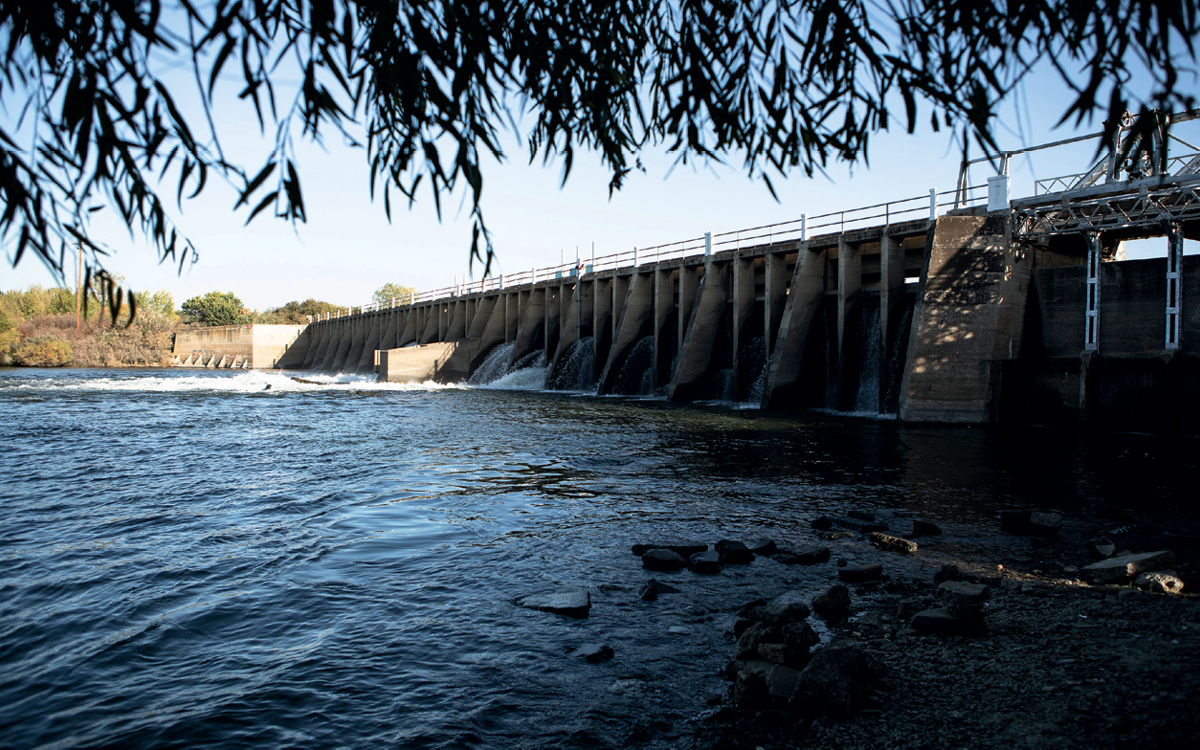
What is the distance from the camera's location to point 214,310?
470ft

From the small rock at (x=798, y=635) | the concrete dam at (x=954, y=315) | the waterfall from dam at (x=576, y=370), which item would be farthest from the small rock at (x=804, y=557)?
the waterfall from dam at (x=576, y=370)

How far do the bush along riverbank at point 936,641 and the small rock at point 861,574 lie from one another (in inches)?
0.5

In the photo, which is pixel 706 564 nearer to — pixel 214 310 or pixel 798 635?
pixel 798 635

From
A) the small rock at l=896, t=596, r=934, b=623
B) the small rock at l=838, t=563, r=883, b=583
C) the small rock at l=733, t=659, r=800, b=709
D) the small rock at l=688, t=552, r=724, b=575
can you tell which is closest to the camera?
the small rock at l=733, t=659, r=800, b=709

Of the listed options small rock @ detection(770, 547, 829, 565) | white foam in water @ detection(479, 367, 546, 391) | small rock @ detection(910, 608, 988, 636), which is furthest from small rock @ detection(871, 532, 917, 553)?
white foam in water @ detection(479, 367, 546, 391)

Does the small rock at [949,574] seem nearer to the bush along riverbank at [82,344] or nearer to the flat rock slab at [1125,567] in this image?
the flat rock slab at [1125,567]

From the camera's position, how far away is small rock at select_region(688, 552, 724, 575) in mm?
7277

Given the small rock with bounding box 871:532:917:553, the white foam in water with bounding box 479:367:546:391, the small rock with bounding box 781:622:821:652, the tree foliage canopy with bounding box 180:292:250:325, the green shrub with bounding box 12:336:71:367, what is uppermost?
the tree foliage canopy with bounding box 180:292:250:325

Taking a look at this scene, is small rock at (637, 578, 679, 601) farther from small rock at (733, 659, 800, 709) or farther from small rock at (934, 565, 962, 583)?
small rock at (934, 565, 962, 583)

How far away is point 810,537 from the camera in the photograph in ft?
28.4

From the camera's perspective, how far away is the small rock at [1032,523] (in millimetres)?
8703

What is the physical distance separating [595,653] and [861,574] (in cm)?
296

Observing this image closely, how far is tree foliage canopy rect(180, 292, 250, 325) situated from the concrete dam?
12982cm

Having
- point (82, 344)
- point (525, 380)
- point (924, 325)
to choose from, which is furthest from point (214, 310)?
point (924, 325)
